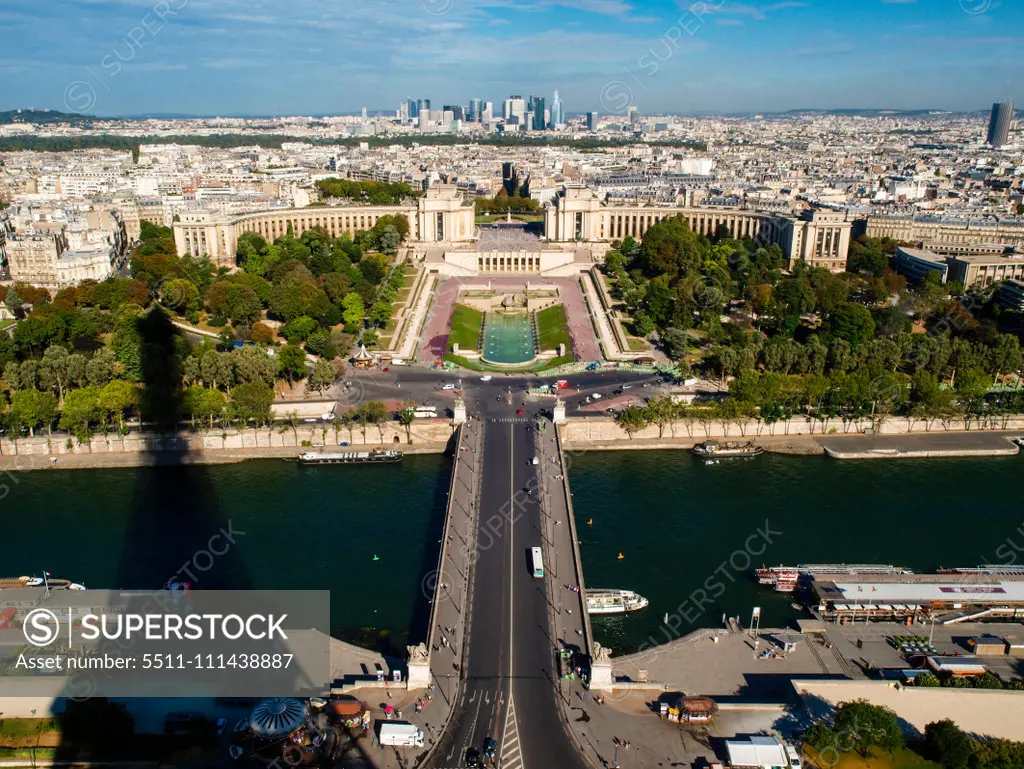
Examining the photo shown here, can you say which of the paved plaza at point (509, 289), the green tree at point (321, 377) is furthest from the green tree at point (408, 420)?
the paved plaza at point (509, 289)

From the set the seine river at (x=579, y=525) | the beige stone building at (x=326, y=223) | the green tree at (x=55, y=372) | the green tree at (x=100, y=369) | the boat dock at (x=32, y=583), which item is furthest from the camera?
the beige stone building at (x=326, y=223)

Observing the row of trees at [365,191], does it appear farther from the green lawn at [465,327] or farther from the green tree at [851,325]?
the green tree at [851,325]

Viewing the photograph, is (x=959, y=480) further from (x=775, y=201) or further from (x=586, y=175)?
(x=586, y=175)

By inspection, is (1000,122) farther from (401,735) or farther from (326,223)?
(401,735)

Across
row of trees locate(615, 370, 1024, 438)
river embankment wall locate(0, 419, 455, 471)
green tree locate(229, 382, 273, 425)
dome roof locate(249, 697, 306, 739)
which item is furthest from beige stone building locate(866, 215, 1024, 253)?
dome roof locate(249, 697, 306, 739)

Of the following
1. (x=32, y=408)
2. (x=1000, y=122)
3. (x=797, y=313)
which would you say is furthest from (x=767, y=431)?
(x=1000, y=122)

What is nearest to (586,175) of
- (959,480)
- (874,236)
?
(874,236)
